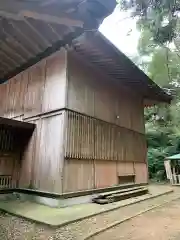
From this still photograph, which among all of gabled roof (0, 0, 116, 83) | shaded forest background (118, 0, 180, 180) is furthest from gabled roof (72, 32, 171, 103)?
gabled roof (0, 0, 116, 83)

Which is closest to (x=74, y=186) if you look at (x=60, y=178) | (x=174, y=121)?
(x=60, y=178)

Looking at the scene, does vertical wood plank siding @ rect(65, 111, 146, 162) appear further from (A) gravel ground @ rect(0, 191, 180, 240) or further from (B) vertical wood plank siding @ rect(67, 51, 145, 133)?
(A) gravel ground @ rect(0, 191, 180, 240)

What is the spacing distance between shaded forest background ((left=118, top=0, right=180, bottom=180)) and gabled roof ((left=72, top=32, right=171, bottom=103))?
3.20ft

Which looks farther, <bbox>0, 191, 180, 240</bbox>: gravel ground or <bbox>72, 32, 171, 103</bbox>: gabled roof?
<bbox>72, 32, 171, 103</bbox>: gabled roof

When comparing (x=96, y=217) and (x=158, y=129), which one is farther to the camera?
(x=158, y=129)

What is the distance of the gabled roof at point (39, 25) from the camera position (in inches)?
72.6

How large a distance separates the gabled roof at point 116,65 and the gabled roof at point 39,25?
2935 millimetres

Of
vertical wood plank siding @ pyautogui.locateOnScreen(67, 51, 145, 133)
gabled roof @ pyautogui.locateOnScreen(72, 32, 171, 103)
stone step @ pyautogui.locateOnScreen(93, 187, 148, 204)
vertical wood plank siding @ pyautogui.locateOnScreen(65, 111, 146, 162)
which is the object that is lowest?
stone step @ pyautogui.locateOnScreen(93, 187, 148, 204)

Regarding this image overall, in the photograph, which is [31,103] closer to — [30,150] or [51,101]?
[51,101]

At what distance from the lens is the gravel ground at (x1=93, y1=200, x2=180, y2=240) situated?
13.5 feet

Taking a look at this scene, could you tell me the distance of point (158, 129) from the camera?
1853cm

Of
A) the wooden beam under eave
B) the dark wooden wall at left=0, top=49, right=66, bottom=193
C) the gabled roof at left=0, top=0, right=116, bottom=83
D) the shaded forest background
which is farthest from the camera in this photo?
the dark wooden wall at left=0, top=49, right=66, bottom=193

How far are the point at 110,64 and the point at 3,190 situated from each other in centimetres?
573

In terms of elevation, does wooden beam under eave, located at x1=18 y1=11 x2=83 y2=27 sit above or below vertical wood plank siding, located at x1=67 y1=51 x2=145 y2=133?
below
